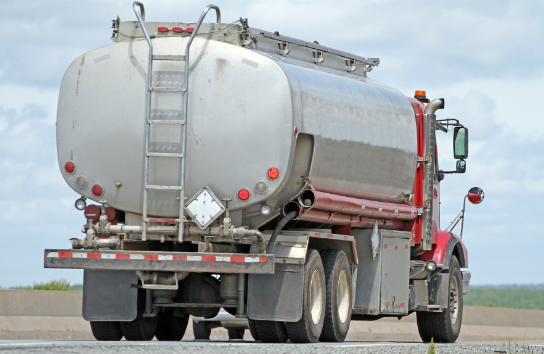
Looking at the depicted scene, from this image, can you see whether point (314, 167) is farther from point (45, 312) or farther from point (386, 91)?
point (45, 312)

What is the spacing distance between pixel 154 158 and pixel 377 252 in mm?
3881

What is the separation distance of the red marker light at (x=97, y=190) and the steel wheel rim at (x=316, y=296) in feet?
8.55

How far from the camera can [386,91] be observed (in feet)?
48.1

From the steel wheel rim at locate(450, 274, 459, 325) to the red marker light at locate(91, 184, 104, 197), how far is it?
6904mm

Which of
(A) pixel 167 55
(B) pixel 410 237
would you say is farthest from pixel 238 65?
(B) pixel 410 237

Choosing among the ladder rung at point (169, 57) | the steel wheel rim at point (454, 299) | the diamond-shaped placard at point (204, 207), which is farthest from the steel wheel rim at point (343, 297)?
the steel wheel rim at point (454, 299)

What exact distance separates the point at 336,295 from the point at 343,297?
0.38 m

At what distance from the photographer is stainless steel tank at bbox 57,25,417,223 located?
37.9 ft

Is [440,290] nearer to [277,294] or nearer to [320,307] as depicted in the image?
[320,307]

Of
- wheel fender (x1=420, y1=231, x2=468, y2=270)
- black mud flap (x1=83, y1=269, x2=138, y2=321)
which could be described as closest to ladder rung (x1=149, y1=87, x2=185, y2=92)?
black mud flap (x1=83, y1=269, x2=138, y2=321)

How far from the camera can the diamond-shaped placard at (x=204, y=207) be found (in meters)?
11.5

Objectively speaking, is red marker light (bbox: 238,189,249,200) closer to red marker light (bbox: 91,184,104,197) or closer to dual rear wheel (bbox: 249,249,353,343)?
dual rear wheel (bbox: 249,249,353,343)

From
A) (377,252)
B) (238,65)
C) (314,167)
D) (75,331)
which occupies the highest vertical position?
(238,65)

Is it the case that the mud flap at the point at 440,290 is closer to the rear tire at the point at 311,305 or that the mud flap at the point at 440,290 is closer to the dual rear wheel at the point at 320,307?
the dual rear wheel at the point at 320,307
